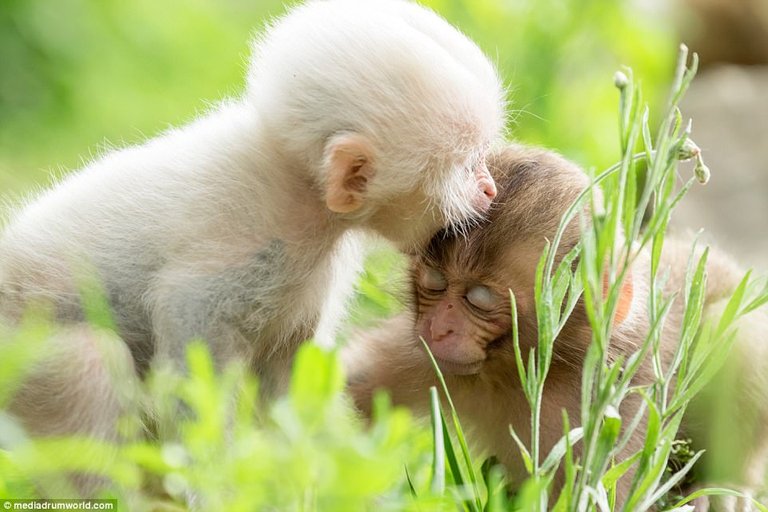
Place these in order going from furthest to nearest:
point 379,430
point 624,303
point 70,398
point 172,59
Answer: point 172,59
point 624,303
point 70,398
point 379,430

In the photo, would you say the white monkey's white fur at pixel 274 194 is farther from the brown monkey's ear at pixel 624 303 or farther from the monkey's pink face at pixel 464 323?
the brown monkey's ear at pixel 624 303

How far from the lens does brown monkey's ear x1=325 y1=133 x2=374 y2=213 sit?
326cm

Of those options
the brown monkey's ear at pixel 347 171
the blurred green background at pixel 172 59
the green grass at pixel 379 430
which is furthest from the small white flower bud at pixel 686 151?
the blurred green background at pixel 172 59

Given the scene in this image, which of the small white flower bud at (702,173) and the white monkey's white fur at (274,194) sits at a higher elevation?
the white monkey's white fur at (274,194)

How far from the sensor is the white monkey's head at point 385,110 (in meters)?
3.22

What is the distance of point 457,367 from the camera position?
11.3 ft

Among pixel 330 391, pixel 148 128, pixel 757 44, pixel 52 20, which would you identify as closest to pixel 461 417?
pixel 330 391

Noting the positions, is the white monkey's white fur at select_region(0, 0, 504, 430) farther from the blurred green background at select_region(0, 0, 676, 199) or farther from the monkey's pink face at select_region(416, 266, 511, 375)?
the blurred green background at select_region(0, 0, 676, 199)

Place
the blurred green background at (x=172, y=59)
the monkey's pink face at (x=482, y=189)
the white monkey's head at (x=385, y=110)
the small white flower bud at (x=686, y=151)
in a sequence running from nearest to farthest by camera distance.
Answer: the small white flower bud at (x=686, y=151), the white monkey's head at (x=385, y=110), the monkey's pink face at (x=482, y=189), the blurred green background at (x=172, y=59)

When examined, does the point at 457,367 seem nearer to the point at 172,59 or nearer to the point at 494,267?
the point at 494,267

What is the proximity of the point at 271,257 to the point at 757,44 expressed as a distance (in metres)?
9.30

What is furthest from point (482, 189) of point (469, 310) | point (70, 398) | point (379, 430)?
point (379, 430)

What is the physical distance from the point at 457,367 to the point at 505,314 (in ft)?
0.72

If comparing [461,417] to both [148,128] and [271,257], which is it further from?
[148,128]
